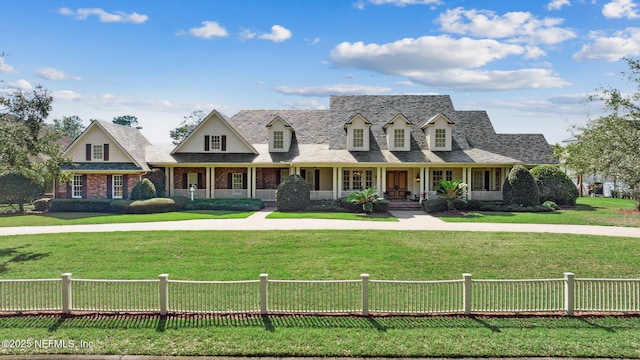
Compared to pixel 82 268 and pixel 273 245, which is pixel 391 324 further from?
pixel 82 268

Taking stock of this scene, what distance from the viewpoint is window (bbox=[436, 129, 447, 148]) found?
3143 cm

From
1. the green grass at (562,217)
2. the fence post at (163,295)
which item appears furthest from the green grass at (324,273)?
the green grass at (562,217)

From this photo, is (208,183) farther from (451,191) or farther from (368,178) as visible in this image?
(451,191)

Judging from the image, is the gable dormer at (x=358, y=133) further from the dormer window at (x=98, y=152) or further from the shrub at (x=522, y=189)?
the dormer window at (x=98, y=152)

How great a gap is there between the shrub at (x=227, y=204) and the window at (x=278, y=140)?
5189mm

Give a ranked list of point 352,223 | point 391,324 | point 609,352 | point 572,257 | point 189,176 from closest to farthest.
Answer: point 609,352, point 391,324, point 572,257, point 352,223, point 189,176

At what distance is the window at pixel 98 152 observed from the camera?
30780 mm

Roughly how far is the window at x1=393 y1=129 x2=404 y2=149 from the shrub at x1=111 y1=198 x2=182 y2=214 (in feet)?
50.5

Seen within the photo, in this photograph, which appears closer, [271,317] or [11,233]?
[271,317]

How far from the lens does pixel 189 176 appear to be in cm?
3231

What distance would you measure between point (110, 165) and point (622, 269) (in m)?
29.0

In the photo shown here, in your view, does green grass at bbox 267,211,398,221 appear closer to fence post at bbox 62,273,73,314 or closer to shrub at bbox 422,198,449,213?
shrub at bbox 422,198,449,213

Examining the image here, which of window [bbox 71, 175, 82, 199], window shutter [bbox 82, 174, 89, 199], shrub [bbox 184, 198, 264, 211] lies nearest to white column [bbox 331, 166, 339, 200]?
shrub [bbox 184, 198, 264, 211]

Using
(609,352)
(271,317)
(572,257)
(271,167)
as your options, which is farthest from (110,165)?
(609,352)
